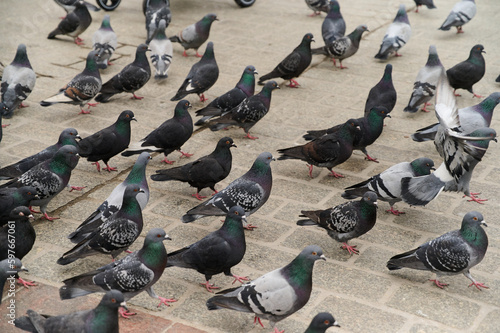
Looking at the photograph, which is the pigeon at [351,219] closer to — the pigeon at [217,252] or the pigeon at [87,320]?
the pigeon at [217,252]

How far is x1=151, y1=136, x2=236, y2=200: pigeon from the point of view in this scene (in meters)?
6.49

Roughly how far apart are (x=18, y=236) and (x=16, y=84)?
389cm

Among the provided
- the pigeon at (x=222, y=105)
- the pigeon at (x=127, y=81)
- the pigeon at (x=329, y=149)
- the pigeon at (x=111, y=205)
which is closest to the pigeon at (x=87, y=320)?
the pigeon at (x=111, y=205)

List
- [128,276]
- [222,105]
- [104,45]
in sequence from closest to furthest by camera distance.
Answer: [128,276] < [222,105] < [104,45]

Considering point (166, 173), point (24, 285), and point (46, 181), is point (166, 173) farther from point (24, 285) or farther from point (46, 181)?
point (24, 285)

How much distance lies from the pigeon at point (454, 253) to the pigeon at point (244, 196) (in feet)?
4.75

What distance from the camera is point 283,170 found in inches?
293

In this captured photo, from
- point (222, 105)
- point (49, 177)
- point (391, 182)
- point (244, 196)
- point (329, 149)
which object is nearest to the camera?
point (244, 196)

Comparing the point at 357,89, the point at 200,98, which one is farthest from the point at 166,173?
the point at 357,89

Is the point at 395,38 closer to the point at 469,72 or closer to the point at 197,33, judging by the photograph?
the point at 469,72

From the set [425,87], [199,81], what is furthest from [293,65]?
[425,87]

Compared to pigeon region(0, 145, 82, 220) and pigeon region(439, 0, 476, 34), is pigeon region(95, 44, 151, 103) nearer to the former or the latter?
pigeon region(0, 145, 82, 220)

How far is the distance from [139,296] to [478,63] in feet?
20.9

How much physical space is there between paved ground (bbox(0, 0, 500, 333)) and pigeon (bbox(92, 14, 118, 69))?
0.22 metres
